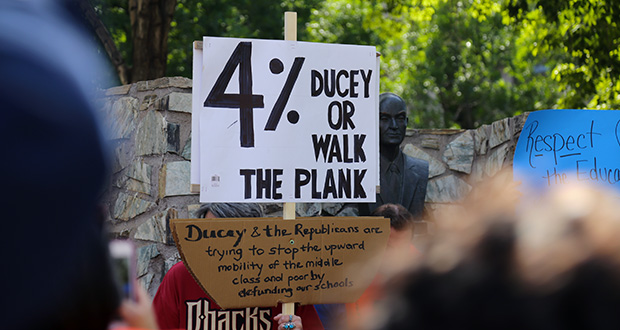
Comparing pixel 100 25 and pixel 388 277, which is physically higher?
pixel 100 25

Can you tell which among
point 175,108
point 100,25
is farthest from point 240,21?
point 175,108

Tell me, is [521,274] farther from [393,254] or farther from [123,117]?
[123,117]

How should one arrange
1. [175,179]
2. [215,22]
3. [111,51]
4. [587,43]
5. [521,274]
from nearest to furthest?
[521,274]
[175,179]
[587,43]
[111,51]
[215,22]

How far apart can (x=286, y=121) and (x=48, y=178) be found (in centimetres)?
204

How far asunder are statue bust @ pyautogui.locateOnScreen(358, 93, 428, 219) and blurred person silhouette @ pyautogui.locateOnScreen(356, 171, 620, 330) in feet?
11.8

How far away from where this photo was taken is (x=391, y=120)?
4.23 metres

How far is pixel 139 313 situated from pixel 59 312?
0.50 feet

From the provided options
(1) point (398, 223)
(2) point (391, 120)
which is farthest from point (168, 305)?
(2) point (391, 120)

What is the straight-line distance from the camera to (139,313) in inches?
30.0

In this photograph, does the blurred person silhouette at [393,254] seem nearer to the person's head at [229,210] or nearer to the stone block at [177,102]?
the person's head at [229,210]

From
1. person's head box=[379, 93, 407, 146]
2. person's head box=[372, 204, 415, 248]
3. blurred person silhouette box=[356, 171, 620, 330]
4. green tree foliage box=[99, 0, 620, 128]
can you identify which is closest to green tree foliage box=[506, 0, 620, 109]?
green tree foliage box=[99, 0, 620, 128]

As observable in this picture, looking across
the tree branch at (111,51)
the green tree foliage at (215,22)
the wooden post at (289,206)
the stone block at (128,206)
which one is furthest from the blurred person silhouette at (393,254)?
the green tree foliage at (215,22)

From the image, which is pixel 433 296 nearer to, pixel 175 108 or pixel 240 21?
pixel 175 108

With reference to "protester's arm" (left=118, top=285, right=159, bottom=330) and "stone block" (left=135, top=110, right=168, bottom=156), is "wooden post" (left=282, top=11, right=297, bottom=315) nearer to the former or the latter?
"stone block" (left=135, top=110, right=168, bottom=156)
